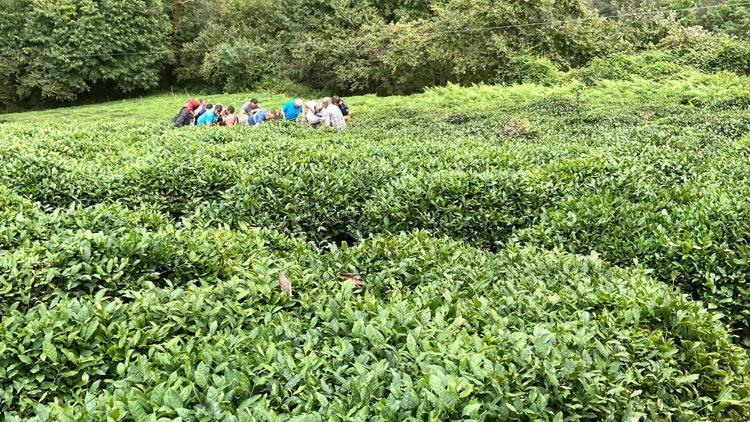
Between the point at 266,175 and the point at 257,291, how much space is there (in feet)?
9.04

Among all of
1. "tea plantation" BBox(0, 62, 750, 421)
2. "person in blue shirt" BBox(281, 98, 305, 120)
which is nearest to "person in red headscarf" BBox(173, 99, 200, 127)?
"person in blue shirt" BBox(281, 98, 305, 120)

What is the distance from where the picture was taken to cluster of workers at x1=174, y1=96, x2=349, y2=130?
1190cm

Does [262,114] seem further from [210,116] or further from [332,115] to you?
[332,115]

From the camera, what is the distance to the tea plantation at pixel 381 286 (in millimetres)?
1967

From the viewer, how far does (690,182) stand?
5.11m

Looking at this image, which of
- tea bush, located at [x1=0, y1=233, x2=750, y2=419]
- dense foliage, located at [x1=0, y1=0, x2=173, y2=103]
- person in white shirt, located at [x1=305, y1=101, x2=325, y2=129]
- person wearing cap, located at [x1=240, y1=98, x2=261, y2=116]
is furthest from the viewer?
dense foliage, located at [x1=0, y1=0, x2=173, y2=103]

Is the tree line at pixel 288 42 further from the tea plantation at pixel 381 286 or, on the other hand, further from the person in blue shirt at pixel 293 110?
the tea plantation at pixel 381 286

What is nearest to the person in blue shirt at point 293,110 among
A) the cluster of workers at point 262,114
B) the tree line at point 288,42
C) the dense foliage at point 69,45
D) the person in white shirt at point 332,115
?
the cluster of workers at point 262,114

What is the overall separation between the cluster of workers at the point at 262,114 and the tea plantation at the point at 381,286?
5246mm

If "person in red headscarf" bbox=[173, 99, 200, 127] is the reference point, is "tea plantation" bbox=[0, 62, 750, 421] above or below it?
above

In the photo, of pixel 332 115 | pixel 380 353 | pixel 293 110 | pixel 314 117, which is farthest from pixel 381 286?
pixel 293 110

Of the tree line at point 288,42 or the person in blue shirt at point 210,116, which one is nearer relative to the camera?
the person in blue shirt at point 210,116

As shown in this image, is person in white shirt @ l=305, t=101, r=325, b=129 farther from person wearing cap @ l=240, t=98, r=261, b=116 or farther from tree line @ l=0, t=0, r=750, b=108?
tree line @ l=0, t=0, r=750, b=108

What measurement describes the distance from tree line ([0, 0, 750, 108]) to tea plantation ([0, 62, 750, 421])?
16.6 meters
